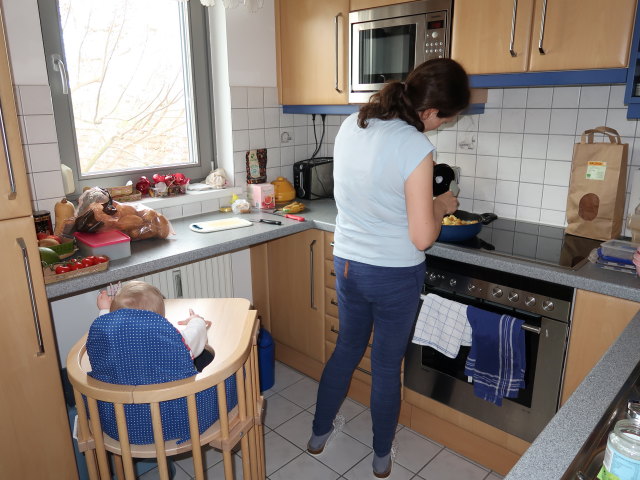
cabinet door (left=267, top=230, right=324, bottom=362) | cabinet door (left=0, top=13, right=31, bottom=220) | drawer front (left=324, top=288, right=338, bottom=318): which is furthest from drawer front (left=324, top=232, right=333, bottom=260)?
cabinet door (left=0, top=13, right=31, bottom=220)

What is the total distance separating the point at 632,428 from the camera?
73cm

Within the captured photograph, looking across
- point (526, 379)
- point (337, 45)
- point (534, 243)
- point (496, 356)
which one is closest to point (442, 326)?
point (496, 356)

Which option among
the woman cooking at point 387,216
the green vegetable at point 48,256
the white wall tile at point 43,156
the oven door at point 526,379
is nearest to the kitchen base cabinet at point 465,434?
the oven door at point 526,379

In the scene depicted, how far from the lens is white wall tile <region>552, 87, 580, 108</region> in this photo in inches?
80.2

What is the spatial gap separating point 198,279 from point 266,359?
509mm

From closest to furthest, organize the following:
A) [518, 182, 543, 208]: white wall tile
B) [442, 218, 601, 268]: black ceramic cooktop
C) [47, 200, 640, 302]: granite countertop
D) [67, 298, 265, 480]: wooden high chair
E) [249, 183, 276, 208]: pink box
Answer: [67, 298, 265, 480]: wooden high chair < [47, 200, 640, 302]: granite countertop < [442, 218, 601, 268]: black ceramic cooktop < [518, 182, 543, 208]: white wall tile < [249, 183, 276, 208]: pink box

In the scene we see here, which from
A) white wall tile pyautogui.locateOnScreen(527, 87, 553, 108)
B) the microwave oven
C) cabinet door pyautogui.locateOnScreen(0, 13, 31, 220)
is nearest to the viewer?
cabinet door pyautogui.locateOnScreen(0, 13, 31, 220)

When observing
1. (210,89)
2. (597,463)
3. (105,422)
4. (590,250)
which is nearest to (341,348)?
(105,422)

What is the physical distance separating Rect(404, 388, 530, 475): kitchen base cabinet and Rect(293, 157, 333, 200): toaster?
3.77ft

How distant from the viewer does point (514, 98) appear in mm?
2197

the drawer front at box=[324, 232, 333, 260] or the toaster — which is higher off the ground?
the toaster

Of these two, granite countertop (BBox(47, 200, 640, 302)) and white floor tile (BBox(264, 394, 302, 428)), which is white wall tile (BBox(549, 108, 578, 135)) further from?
white floor tile (BBox(264, 394, 302, 428))

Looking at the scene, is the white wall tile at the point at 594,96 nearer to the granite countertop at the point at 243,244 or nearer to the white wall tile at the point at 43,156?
the granite countertop at the point at 243,244

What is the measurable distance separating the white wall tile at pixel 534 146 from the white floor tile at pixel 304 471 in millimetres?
1536
